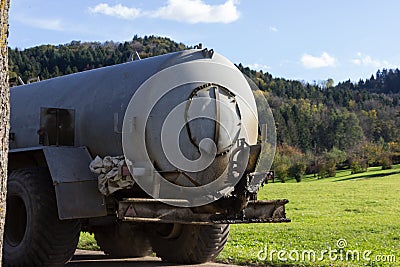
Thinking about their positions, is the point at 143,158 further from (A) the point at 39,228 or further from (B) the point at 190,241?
(B) the point at 190,241

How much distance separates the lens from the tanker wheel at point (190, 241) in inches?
401

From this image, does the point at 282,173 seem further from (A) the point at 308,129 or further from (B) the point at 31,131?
(B) the point at 31,131

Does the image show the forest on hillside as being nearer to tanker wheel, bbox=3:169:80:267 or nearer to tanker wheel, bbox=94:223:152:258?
tanker wheel, bbox=94:223:152:258

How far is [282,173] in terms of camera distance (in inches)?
2603

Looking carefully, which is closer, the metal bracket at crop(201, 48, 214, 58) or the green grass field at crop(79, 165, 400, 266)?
the metal bracket at crop(201, 48, 214, 58)

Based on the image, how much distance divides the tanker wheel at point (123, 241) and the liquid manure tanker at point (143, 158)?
84.7 inches

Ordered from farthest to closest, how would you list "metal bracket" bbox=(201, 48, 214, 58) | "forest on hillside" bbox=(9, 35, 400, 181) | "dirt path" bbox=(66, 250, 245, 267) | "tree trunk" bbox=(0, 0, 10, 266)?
"forest on hillside" bbox=(9, 35, 400, 181) → "dirt path" bbox=(66, 250, 245, 267) → "metal bracket" bbox=(201, 48, 214, 58) → "tree trunk" bbox=(0, 0, 10, 266)

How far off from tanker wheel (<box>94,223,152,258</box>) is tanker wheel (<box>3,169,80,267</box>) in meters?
2.07

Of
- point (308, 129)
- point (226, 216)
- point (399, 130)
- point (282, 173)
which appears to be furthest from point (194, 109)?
point (399, 130)

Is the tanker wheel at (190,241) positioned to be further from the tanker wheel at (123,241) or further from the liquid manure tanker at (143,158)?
the liquid manure tanker at (143,158)

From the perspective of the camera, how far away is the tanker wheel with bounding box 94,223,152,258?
11.3m

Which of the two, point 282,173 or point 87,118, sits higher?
point 87,118

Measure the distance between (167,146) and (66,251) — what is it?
2.06 metres

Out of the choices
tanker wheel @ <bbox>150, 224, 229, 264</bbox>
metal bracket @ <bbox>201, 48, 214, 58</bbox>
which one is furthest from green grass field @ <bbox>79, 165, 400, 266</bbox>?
metal bracket @ <bbox>201, 48, 214, 58</bbox>
